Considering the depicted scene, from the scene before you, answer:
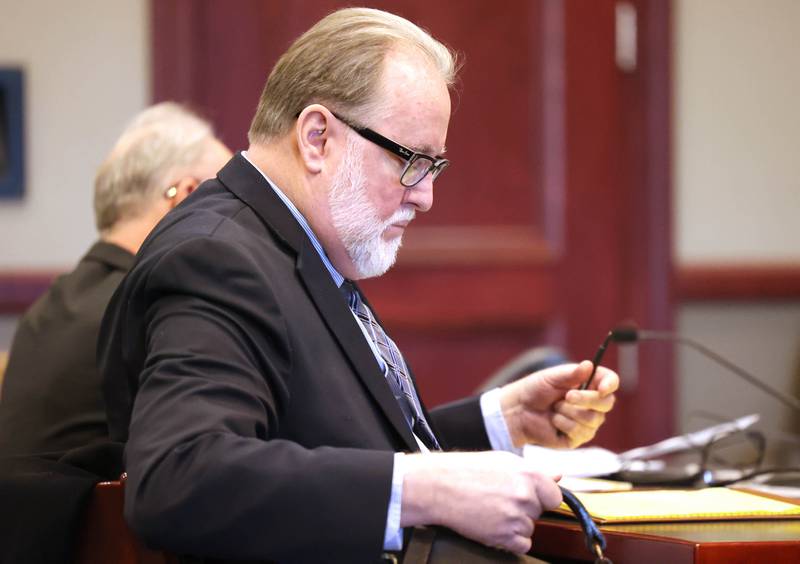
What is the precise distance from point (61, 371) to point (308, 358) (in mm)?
724

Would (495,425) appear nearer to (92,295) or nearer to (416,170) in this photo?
(416,170)

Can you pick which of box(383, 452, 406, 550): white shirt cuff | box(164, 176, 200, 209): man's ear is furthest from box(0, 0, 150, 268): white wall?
box(383, 452, 406, 550): white shirt cuff

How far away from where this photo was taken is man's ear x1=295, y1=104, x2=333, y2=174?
4.87 feet

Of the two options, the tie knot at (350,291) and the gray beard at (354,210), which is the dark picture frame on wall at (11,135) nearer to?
the tie knot at (350,291)

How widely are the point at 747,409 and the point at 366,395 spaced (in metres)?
2.67

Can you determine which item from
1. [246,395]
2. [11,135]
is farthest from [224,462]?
[11,135]

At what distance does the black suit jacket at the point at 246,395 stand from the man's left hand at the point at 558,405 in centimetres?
47

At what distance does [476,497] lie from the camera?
1163 millimetres

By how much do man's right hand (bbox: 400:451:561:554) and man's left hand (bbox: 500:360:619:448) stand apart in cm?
59

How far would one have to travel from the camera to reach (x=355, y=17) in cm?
153

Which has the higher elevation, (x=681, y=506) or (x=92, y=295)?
(x=92, y=295)

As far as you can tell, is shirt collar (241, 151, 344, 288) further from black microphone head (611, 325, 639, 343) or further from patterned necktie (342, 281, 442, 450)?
black microphone head (611, 325, 639, 343)

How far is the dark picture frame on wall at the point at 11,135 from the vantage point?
10.5ft

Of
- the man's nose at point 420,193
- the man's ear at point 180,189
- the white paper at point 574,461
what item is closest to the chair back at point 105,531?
the man's nose at point 420,193
